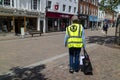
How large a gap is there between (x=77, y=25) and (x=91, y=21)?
161 feet

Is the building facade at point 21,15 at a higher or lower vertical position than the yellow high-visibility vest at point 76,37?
higher

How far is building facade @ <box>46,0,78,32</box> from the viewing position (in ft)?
105

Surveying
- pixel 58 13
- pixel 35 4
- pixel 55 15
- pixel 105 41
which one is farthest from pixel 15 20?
pixel 105 41

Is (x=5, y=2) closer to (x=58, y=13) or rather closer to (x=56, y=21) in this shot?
(x=58, y=13)

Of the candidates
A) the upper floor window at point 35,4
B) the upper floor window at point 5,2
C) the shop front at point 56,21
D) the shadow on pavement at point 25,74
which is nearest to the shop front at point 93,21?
the shop front at point 56,21

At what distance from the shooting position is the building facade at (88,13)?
4562cm

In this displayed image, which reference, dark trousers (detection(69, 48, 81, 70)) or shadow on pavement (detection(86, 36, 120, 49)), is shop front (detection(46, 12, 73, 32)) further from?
dark trousers (detection(69, 48, 81, 70))

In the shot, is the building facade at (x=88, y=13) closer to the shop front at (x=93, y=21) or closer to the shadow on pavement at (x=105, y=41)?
the shop front at (x=93, y=21)

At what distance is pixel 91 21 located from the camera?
54.6 metres

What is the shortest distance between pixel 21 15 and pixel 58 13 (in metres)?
10.0

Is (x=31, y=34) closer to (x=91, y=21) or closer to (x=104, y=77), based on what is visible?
(x=104, y=77)

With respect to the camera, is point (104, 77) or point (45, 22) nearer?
point (104, 77)

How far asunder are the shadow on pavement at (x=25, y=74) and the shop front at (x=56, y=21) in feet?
79.1

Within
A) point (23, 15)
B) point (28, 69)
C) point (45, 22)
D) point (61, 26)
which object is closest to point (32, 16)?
point (23, 15)
